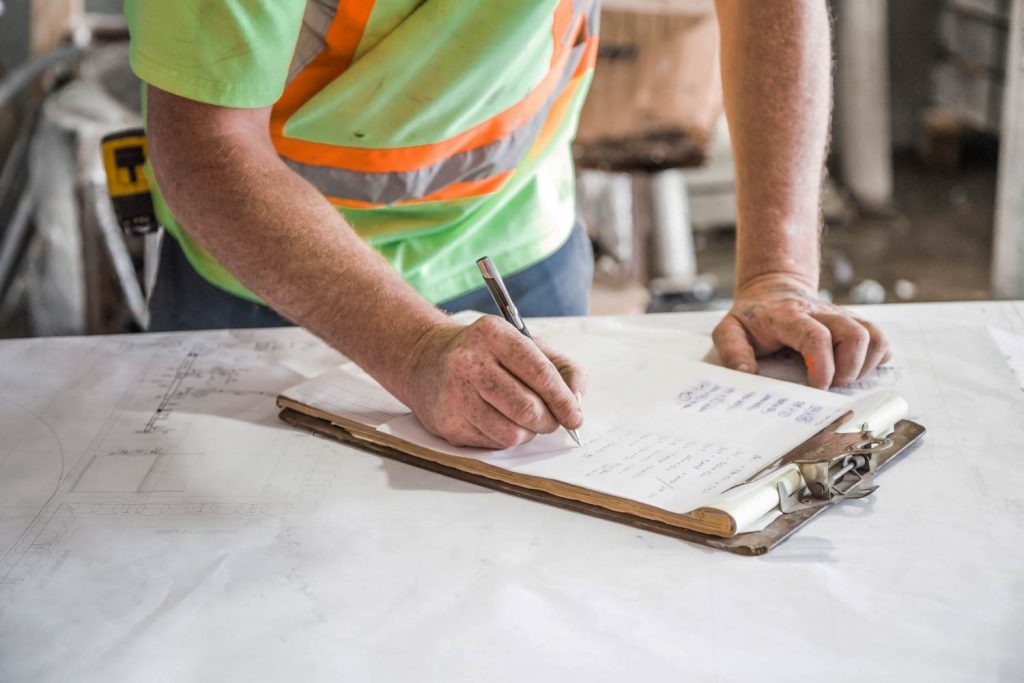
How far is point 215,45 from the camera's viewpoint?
988 mm

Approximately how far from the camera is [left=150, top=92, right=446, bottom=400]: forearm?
102 cm

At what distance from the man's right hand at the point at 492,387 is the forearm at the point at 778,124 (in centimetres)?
42

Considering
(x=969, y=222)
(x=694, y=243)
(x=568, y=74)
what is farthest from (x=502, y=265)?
(x=969, y=222)

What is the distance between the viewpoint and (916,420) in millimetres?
1022

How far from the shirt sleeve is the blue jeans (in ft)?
1.42

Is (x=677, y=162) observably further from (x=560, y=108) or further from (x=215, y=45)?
(x=215, y=45)

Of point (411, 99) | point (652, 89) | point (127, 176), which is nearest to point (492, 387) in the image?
point (411, 99)

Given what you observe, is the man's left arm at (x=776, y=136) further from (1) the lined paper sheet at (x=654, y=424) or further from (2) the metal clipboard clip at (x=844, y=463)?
(2) the metal clipboard clip at (x=844, y=463)

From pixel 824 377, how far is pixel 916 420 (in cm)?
10

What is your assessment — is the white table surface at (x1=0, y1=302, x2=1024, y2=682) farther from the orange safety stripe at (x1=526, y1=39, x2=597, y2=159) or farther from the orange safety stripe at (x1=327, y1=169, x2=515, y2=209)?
the orange safety stripe at (x1=526, y1=39, x2=597, y2=159)

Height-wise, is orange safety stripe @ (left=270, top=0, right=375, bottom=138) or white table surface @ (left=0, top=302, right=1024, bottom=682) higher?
orange safety stripe @ (left=270, top=0, right=375, bottom=138)

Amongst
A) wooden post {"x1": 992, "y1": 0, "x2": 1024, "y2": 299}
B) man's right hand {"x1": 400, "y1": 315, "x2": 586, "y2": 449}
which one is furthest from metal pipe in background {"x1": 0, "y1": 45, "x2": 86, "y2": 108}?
wooden post {"x1": 992, "y1": 0, "x2": 1024, "y2": 299}

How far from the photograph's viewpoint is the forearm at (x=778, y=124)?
128 centimetres

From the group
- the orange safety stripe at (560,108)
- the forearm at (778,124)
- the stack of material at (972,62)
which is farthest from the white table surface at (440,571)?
the stack of material at (972,62)
